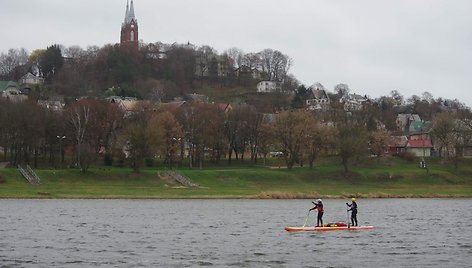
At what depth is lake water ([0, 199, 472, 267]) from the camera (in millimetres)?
37812

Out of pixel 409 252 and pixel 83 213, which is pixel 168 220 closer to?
pixel 83 213

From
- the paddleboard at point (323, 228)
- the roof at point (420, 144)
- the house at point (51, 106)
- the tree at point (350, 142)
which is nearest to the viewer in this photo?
the paddleboard at point (323, 228)

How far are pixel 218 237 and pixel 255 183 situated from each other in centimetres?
5869

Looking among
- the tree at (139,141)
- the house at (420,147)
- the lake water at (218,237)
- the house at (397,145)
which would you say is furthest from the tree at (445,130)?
the lake water at (218,237)

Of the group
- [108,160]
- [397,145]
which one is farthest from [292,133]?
[397,145]

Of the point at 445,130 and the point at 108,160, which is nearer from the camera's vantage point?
the point at 108,160

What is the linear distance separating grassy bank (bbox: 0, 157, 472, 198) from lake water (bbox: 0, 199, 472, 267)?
15.4 metres

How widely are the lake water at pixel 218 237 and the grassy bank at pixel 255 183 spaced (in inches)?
608

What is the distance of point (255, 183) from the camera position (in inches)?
4222

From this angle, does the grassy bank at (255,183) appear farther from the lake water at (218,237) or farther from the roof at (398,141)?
the roof at (398,141)

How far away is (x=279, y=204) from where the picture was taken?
278 ft

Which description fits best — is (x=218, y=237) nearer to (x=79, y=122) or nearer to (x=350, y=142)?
Result: (x=79, y=122)

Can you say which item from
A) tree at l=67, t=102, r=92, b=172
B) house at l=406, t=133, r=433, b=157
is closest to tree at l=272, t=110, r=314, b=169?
tree at l=67, t=102, r=92, b=172

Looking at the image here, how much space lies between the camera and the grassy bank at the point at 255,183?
312 feet
